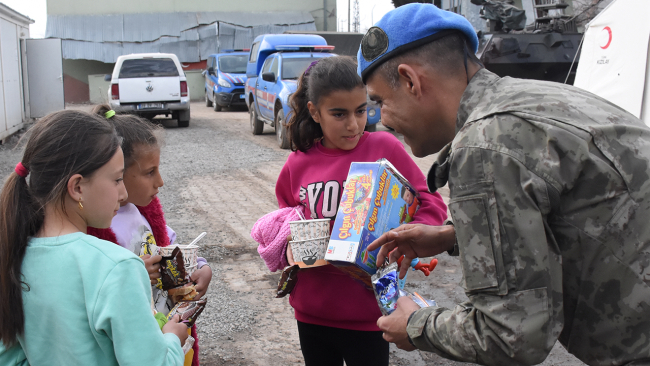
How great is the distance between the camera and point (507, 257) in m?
1.31

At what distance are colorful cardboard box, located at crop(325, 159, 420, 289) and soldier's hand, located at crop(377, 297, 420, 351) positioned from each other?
22 cm

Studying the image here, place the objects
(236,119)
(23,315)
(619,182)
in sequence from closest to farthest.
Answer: (619,182), (23,315), (236,119)

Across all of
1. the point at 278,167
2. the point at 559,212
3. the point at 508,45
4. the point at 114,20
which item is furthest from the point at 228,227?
the point at 114,20

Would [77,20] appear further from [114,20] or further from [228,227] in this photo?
[228,227]

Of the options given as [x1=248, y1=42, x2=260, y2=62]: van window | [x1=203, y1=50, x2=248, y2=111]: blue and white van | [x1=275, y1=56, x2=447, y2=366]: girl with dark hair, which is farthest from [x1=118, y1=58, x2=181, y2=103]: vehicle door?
[x1=275, y1=56, x2=447, y2=366]: girl with dark hair

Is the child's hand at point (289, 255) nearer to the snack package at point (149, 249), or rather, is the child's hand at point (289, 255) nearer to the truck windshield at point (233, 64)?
the snack package at point (149, 249)

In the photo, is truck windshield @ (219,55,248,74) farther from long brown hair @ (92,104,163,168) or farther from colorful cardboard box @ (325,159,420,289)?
colorful cardboard box @ (325,159,420,289)

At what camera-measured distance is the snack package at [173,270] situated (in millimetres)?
2061

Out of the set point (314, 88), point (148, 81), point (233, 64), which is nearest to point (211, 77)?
point (233, 64)

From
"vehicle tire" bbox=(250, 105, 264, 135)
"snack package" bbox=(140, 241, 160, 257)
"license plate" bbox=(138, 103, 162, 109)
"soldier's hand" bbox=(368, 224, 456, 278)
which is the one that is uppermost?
"soldier's hand" bbox=(368, 224, 456, 278)

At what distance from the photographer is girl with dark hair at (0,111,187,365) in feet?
4.95

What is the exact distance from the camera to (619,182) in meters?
1.30

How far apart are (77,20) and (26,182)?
29930mm

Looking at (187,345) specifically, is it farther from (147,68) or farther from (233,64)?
(233,64)
